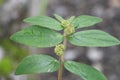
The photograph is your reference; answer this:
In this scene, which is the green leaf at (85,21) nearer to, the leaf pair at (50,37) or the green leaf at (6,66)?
the leaf pair at (50,37)

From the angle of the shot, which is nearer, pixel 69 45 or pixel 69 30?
pixel 69 30

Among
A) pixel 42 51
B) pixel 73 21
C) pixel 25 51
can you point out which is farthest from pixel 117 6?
pixel 73 21

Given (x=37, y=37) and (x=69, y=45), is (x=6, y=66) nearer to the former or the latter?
(x=69, y=45)

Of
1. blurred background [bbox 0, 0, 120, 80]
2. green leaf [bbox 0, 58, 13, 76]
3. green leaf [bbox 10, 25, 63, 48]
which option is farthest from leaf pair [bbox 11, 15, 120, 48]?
green leaf [bbox 0, 58, 13, 76]

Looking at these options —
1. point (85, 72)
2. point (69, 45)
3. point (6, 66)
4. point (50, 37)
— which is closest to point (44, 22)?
point (50, 37)

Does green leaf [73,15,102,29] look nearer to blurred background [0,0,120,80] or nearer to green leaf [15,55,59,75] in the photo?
green leaf [15,55,59,75]

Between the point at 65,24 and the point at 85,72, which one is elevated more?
the point at 65,24

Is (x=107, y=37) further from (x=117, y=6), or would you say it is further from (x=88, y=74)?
(x=117, y=6)


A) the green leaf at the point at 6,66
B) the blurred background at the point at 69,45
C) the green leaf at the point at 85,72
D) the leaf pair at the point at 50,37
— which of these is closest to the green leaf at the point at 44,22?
the leaf pair at the point at 50,37
